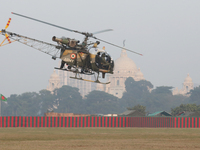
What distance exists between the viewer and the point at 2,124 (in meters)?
63.0

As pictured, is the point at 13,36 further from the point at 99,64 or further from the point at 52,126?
the point at 52,126

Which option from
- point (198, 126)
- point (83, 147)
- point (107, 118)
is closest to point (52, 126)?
point (107, 118)

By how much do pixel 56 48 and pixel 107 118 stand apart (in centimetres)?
2903

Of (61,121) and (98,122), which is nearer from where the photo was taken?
(61,121)

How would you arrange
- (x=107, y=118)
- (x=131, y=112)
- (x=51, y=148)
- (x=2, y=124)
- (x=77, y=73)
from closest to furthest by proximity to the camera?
1. (x=51, y=148)
2. (x=77, y=73)
3. (x=2, y=124)
4. (x=107, y=118)
5. (x=131, y=112)

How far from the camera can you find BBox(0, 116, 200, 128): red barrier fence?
63.5 m

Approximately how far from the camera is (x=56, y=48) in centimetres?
4141

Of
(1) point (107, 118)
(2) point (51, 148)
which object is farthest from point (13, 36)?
A: (1) point (107, 118)

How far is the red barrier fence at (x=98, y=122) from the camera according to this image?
63.5 m

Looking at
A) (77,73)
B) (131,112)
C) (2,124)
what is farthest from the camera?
(131,112)

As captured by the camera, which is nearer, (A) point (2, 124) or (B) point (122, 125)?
(A) point (2, 124)

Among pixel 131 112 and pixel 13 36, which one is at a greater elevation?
pixel 13 36

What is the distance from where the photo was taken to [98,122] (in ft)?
224

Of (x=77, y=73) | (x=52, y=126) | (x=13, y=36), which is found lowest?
(x=52, y=126)
